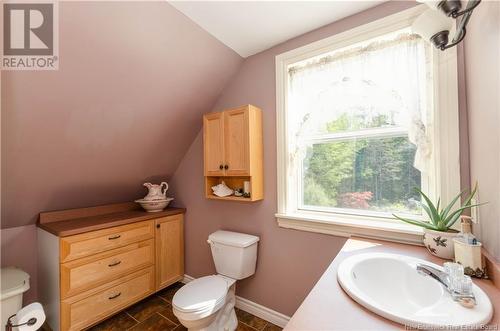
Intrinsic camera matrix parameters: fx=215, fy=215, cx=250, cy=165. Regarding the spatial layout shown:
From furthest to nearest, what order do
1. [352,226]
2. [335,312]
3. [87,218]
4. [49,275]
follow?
[87,218] → [49,275] → [352,226] → [335,312]

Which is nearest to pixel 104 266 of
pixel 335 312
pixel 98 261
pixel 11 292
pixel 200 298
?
pixel 98 261

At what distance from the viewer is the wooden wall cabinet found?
1808mm

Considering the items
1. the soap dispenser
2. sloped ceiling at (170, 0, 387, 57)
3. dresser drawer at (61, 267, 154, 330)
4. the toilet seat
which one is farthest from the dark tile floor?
sloped ceiling at (170, 0, 387, 57)

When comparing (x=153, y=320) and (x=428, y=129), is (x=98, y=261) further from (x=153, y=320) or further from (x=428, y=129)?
(x=428, y=129)

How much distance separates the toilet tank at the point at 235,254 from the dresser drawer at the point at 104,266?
75cm

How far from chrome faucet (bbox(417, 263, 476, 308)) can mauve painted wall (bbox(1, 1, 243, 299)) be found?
1.95 meters

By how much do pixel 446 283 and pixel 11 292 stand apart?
2501mm

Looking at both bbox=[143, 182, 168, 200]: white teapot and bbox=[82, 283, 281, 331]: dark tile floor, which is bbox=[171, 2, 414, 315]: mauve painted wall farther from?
bbox=[143, 182, 168, 200]: white teapot

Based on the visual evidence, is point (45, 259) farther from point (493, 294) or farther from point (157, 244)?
point (493, 294)

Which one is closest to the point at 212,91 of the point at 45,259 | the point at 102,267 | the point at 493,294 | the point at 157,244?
the point at 157,244

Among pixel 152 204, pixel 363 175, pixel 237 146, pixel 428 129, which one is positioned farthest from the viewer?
pixel 152 204

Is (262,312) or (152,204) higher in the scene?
(152,204)

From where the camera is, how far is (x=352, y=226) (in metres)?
1.46

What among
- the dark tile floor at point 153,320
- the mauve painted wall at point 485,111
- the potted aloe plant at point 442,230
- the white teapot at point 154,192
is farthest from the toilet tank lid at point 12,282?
the mauve painted wall at point 485,111
